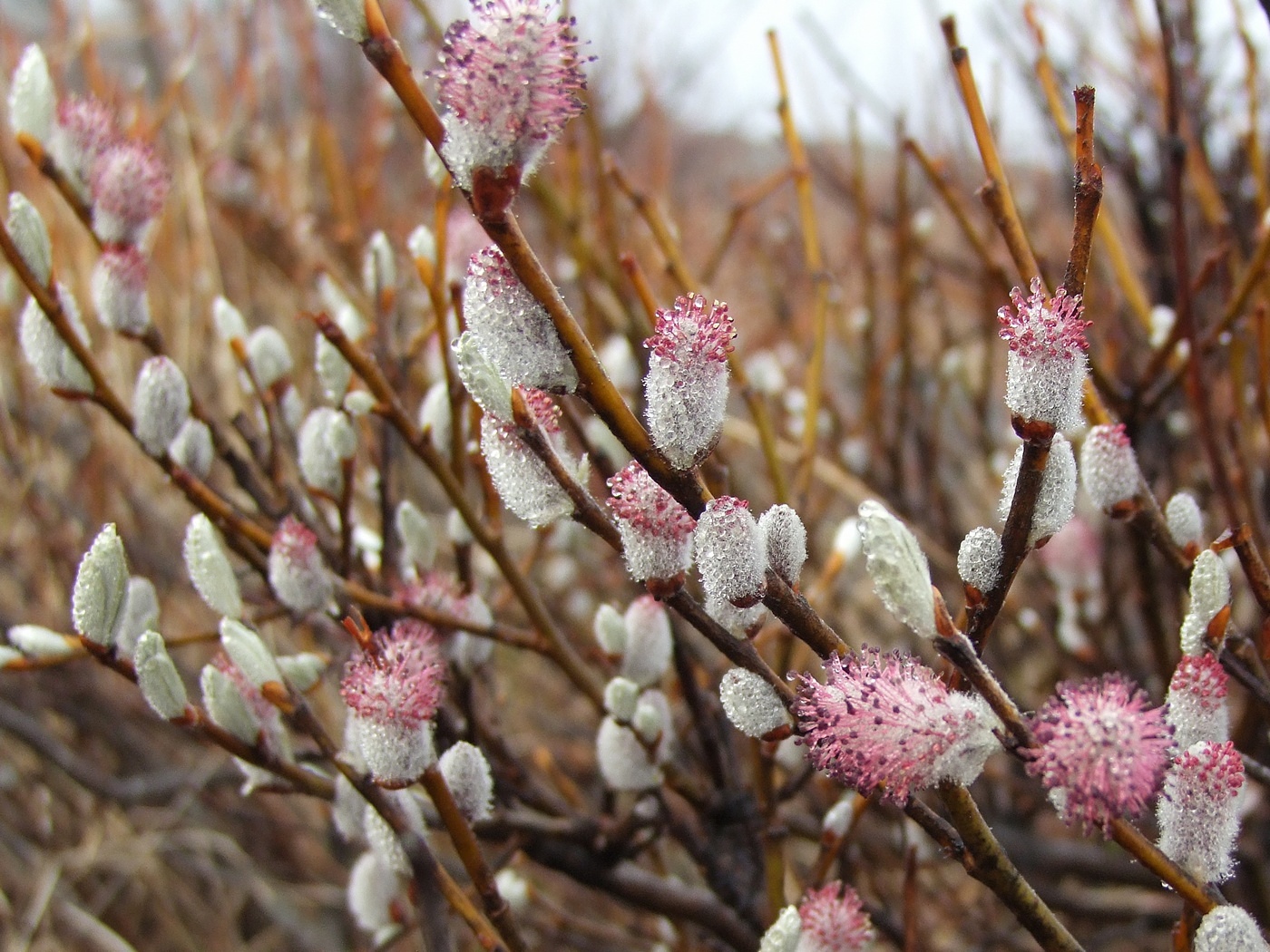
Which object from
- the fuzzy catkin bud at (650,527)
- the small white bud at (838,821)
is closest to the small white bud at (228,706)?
the fuzzy catkin bud at (650,527)

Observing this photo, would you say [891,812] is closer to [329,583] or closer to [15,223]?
[329,583]

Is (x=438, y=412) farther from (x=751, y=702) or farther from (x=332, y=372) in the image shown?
(x=751, y=702)

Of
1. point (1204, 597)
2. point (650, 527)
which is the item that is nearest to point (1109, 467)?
point (1204, 597)

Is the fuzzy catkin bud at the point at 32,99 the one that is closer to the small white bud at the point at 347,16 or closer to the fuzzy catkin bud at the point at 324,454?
the fuzzy catkin bud at the point at 324,454

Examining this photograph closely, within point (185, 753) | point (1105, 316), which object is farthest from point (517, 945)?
point (185, 753)

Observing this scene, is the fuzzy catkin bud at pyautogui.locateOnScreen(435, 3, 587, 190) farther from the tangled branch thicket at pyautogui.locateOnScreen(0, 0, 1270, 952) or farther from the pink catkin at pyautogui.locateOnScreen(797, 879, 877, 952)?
the pink catkin at pyautogui.locateOnScreen(797, 879, 877, 952)

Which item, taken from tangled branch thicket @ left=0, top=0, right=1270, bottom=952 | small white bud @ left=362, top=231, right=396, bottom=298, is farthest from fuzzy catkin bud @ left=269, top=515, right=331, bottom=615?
small white bud @ left=362, top=231, right=396, bottom=298
